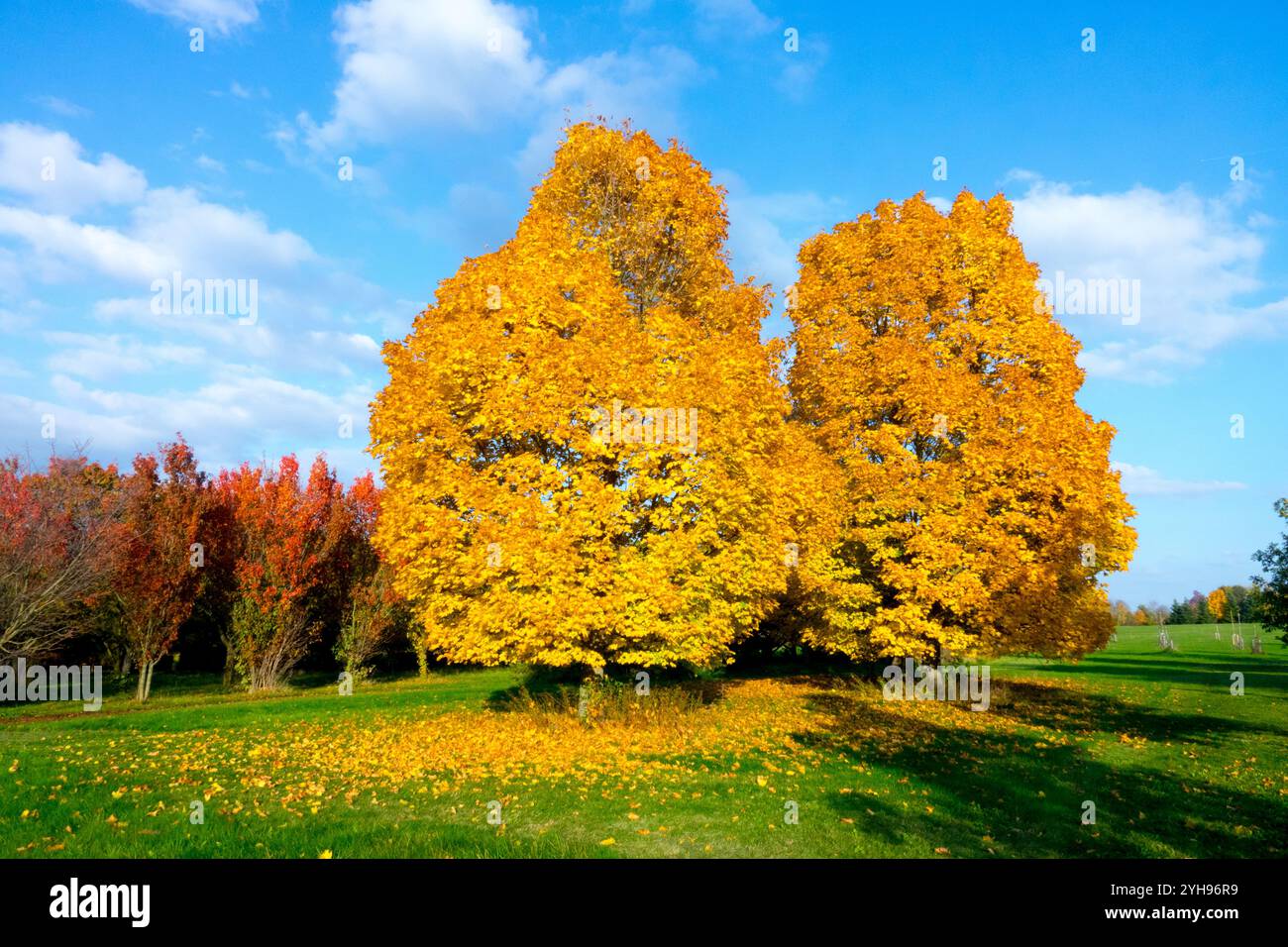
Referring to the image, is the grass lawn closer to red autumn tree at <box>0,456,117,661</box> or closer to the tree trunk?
red autumn tree at <box>0,456,117,661</box>

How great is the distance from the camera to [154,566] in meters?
25.5

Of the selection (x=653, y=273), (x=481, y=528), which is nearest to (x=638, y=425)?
(x=481, y=528)

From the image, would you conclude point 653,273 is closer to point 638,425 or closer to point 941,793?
point 638,425

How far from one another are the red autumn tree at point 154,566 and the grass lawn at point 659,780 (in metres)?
5.59

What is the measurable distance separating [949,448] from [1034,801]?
11.3 meters

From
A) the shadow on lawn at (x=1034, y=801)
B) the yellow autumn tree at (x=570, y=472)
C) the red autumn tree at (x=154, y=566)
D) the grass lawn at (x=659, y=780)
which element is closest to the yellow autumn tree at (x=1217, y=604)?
the grass lawn at (x=659, y=780)

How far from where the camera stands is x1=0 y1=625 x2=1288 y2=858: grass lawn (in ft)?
25.3

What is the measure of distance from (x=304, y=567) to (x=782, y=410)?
929 inches

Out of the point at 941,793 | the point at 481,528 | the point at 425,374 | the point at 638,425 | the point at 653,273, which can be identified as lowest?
the point at 941,793

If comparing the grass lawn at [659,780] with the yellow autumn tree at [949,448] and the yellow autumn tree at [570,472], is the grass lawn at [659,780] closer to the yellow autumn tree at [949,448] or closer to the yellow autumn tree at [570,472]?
the yellow autumn tree at [570,472]

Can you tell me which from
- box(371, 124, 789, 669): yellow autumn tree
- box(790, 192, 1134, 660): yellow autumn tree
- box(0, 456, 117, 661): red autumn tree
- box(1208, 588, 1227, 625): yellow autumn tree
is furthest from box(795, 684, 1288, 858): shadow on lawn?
box(1208, 588, 1227, 625): yellow autumn tree

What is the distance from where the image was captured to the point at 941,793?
985cm

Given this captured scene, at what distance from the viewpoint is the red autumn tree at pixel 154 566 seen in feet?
82.0

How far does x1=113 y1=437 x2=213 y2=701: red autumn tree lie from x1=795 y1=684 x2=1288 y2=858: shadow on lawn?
24.5 metres
